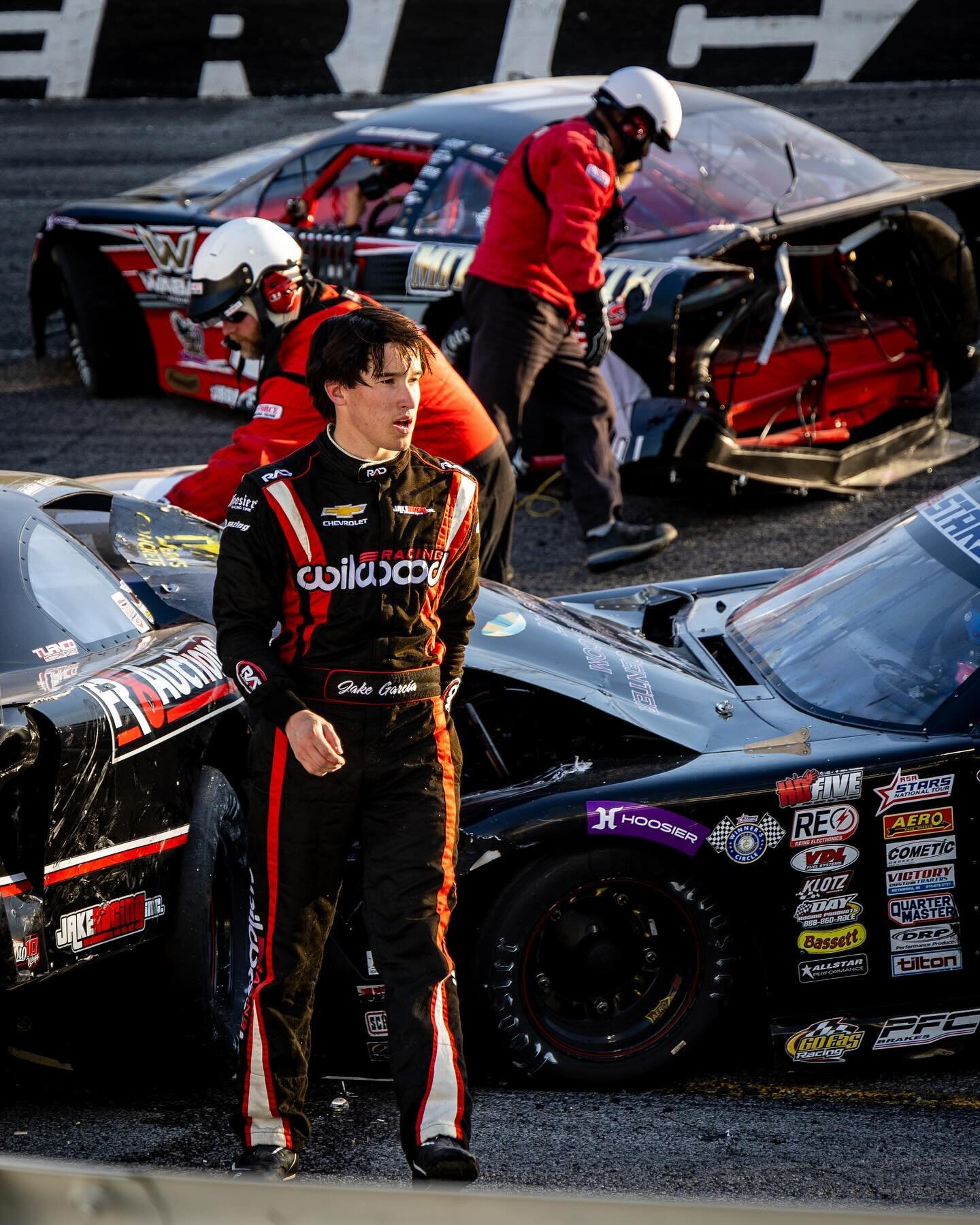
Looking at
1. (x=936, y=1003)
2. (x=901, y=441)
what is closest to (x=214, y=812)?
(x=936, y=1003)

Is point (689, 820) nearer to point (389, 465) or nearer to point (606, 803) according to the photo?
point (606, 803)

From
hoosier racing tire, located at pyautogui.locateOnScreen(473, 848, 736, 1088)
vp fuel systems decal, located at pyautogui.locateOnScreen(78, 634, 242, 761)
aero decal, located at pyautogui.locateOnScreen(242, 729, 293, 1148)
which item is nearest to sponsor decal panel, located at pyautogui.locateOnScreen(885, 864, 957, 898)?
hoosier racing tire, located at pyautogui.locateOnScreen(473, 848, 736, 1088)

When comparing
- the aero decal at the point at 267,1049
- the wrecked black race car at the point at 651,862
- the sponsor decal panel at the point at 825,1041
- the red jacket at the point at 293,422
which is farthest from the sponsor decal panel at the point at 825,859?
the red jacket at the point at 293,422

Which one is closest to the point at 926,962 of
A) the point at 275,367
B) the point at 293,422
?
the point at 293,422

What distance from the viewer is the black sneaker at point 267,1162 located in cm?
294

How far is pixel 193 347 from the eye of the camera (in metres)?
8.55

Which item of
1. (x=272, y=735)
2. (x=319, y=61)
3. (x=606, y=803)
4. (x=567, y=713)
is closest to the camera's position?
(x=272, y=735)

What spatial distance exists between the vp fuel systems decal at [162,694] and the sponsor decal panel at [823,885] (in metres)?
1.35

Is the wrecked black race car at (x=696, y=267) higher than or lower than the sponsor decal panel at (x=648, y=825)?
higher

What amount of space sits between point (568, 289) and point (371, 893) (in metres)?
3.77

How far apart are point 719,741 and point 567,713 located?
50 cm

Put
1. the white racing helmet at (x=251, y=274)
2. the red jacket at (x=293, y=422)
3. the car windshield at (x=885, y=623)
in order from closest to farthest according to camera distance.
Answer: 1. the car windshield at (x=885, y=623)
2. the red jacket at (x=293, y=422)
3. the white racing helmet at (x=251, y=274)

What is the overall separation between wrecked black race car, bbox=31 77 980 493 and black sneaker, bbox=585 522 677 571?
24 cm

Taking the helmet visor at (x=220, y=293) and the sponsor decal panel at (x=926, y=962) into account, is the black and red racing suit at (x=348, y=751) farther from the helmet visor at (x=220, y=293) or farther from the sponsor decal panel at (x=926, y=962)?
the helmet visor at (x=220, y=293)
